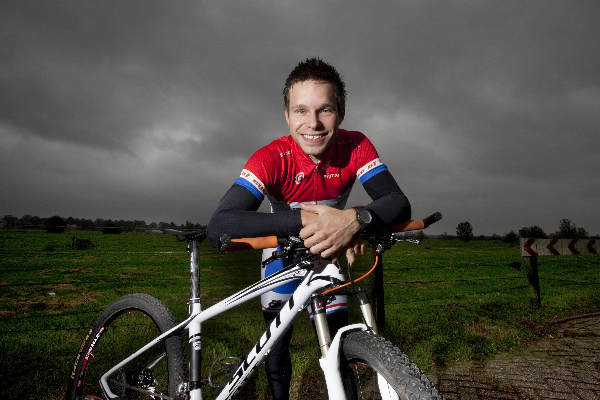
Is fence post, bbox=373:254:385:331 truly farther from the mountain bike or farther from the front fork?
the front fork

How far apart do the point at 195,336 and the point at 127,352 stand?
142cm

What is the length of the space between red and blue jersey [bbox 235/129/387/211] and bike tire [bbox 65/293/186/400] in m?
1.25

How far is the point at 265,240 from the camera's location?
138 centimetres

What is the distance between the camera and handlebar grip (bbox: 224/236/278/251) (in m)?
1.37

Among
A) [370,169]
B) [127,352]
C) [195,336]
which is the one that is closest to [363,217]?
[370,169]

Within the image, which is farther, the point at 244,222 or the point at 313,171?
the point at 313,171

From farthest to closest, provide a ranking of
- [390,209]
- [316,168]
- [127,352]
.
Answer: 1. [127,352]
2. [316,168]
3. [390,209]

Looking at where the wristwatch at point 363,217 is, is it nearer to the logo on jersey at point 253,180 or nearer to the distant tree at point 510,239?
the logo on jersey at point 253,180

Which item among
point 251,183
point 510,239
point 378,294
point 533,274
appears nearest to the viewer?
point 251,183

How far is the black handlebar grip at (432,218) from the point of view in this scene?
148 centimetres

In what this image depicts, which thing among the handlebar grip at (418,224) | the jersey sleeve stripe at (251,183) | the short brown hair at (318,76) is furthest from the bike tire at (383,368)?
the short brown hair at (318,76)

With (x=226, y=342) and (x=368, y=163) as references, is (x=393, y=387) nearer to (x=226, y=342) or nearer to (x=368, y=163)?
(x=368, y=163)

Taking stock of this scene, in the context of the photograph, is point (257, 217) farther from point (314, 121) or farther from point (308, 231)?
point (314, 121)

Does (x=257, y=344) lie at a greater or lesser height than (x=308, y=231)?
lesser
